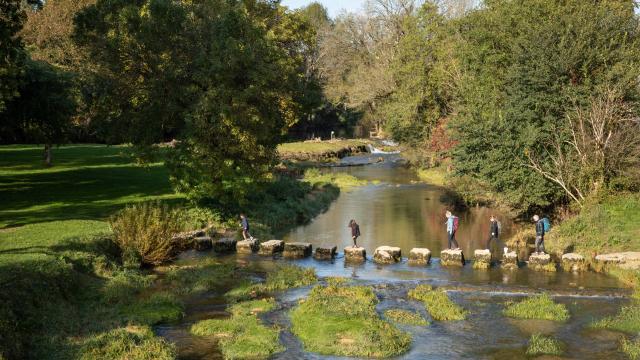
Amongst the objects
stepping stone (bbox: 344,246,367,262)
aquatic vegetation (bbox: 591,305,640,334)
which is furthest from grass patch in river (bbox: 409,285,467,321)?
stepping stone (bbox: 344,246,367,262)

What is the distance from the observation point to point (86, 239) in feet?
84.2

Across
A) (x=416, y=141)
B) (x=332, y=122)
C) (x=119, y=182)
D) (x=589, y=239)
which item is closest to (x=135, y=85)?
(x=119, y=182)

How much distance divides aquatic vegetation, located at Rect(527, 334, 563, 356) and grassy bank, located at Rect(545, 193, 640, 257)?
13030 mm

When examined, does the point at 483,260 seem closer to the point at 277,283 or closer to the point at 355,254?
the point at 355,254

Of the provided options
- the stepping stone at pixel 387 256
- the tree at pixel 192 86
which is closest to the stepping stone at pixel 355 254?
the stepping stone at pixel 387 256

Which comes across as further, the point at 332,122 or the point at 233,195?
the point at 332,122

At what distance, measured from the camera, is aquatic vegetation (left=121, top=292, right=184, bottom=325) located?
19.4 meters

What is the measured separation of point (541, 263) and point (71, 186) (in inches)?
1157

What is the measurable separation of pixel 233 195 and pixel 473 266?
Answer: 14.1 metres

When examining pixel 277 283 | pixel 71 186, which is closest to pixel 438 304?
pixel 277 283

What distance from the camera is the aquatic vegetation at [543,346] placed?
17.2 meters

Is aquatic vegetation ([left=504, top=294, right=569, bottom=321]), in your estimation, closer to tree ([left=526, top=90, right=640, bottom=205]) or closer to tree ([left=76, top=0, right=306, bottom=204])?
tree ([left=526, top=90, right=640, bottom=205])

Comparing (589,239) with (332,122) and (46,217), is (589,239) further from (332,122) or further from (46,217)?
(332,122)

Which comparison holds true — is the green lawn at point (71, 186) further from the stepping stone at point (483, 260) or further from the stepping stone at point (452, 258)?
the stepping stone at point (483, 260)
